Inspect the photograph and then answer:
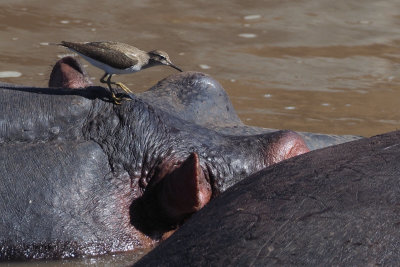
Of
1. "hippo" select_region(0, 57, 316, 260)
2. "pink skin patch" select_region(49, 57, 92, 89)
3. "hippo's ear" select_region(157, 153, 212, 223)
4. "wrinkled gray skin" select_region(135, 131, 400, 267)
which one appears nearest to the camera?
"wrinkled gray skin" select_region(135, 131, 400, 267)

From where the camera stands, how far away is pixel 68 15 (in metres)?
9.84

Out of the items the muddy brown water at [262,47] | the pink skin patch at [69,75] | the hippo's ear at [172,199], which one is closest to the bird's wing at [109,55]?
the pink skin patch at [69,75]

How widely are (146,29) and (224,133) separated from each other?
5631 millimetres

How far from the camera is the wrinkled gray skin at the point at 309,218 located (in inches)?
85.7

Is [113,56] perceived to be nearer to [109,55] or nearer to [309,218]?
[109,55]

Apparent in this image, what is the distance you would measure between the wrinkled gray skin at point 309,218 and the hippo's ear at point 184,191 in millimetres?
730

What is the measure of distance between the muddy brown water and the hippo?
3.07 metres

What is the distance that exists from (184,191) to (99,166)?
464 mm

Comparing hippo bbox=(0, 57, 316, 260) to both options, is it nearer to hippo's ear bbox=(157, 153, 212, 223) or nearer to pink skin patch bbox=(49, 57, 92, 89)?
hippo's ear bbox=(157, 153, 212, 223)

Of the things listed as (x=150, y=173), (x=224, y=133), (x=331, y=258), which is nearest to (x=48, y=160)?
(x=150, y=173)

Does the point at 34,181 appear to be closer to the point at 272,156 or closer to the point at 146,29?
the point at 272,156

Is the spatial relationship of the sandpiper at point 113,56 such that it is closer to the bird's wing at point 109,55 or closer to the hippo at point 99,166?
the bird's wing at point 109,55

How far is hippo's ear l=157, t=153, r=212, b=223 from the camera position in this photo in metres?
3.28

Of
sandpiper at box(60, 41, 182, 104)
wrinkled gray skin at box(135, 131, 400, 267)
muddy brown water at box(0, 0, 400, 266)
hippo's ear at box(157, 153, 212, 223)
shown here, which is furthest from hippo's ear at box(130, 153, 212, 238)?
muddy brown water at box(0, 0, 400, 266)
